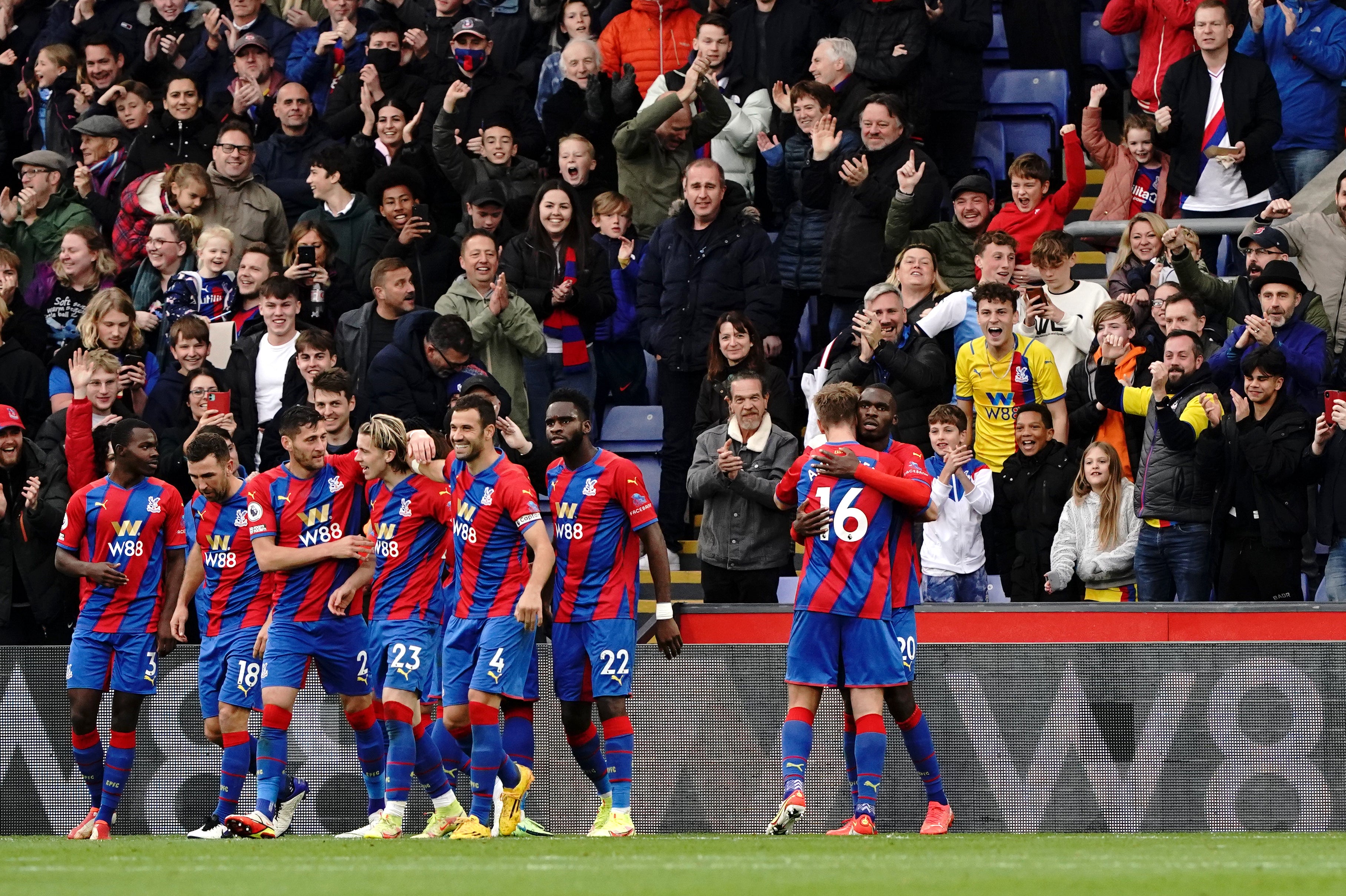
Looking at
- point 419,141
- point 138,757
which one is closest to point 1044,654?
point 138,757

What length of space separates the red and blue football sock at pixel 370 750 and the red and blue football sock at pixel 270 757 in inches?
16.3

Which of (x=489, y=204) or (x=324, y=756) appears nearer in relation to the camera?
(x=324, y=756)

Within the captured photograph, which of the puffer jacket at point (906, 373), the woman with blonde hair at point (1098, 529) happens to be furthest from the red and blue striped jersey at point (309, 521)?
the woman with blonde hair at point (1098, 529)

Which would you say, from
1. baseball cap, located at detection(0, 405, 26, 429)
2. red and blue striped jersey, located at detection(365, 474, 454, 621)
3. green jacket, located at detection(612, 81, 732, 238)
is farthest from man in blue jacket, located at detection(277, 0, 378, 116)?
red and blue striped jersey, located at detection(365, 474, 454, 621)

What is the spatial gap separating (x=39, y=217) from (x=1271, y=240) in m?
8.96

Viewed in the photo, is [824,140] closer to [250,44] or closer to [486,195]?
[486,195]

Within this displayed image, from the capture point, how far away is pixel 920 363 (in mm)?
11172

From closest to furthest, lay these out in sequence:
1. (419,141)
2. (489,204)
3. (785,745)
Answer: (785,745) < (489,204) < (419,141)

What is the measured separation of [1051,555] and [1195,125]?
4.14 m

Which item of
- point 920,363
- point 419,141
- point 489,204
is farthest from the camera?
point 419,141

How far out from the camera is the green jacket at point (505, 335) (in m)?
12.0

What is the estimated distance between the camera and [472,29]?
14117 mm

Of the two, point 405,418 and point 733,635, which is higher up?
point 405,418

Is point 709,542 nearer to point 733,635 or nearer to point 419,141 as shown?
point 733,635
